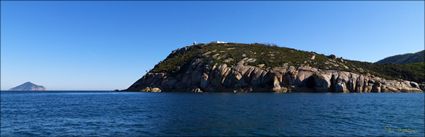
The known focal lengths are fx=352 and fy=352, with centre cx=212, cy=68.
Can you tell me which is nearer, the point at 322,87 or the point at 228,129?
the point at 228,129

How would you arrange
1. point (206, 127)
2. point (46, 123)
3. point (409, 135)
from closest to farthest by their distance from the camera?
point (409, 135) → point (206, 127) → point (46, 123)

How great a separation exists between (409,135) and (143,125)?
34.4 metres

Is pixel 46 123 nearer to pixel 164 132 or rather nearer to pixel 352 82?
pixel 164 132

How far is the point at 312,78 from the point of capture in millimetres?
197875

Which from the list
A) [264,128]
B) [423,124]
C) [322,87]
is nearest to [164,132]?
[264,128]

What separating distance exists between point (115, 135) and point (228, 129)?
45.9 feet

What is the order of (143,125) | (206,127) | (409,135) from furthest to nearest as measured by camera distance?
(143,125) < (206,127) < (409,135)

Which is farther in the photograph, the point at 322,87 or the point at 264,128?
the point at 322,87

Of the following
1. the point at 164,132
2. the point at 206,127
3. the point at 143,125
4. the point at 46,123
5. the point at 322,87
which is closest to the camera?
the point at 164,132

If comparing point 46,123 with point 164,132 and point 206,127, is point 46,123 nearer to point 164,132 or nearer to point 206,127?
point 164,132

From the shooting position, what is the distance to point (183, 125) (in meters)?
50.3

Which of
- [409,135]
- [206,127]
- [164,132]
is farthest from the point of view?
[206,127]

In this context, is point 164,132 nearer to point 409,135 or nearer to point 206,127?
point 206,127

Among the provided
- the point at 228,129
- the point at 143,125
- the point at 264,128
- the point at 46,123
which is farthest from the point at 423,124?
the point at 46,123
